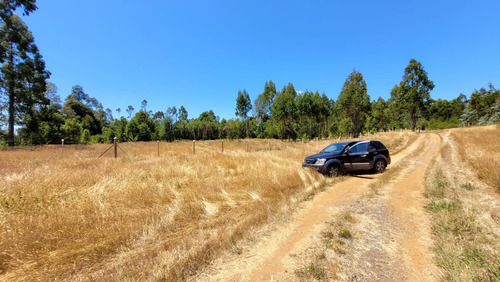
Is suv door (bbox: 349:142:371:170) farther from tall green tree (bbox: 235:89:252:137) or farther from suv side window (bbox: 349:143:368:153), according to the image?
tall green tree (bbox: 235:89:252:137)

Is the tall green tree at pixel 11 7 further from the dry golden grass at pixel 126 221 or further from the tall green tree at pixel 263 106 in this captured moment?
the tall green tree at pixel 263 106

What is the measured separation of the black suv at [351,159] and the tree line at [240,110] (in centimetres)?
2689

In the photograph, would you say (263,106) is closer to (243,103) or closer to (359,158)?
(243,103)

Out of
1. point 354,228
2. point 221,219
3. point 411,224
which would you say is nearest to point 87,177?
point 221,219

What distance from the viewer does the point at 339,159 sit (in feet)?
27.5

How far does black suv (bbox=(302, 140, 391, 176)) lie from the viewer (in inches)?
324

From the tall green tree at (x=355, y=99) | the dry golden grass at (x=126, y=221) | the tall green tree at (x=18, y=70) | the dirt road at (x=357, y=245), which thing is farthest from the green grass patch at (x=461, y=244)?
the tall green tree at (x=18, y=70)

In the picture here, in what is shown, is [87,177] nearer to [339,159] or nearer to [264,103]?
[339,159]

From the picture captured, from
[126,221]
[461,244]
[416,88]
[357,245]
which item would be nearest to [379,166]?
[461,244]

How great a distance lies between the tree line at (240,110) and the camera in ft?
80.0

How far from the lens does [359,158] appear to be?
340 inches

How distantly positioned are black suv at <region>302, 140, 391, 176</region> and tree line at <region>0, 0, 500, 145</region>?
2689 centimetres

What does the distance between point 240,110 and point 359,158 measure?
39793 mm

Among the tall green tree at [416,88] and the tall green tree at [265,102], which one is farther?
the tall green tree at [265,102]
